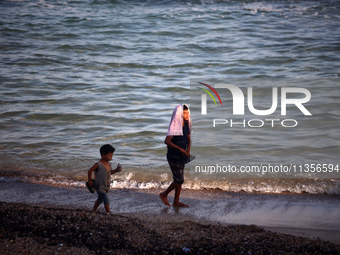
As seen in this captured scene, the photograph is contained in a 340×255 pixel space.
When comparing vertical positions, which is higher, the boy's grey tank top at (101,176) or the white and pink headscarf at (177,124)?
the white and pink headscarf at (177,124)

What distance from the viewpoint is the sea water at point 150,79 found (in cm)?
818

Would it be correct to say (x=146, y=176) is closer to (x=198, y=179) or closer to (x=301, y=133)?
(x=198, y=179)

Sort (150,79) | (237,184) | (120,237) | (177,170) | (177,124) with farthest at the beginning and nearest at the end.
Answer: (150,79) < (237,184) < (177,170) < (177,124) < (120,237)

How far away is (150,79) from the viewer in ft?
46.9

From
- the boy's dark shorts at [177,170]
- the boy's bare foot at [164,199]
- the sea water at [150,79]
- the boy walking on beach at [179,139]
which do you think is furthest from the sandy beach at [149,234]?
the sea water at [150,79]

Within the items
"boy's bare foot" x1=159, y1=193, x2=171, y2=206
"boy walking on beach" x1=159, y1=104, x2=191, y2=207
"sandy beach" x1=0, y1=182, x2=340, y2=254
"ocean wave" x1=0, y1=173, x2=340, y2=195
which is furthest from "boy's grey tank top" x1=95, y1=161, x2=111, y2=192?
"ocean wave" x1=0, y1=173, x2=340, y2=195

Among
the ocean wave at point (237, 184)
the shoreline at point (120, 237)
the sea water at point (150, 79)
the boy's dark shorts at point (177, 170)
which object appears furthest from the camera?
the sea water at point (150, 79)

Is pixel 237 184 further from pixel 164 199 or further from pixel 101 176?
pixel 101 176

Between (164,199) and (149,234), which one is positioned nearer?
(149,234)

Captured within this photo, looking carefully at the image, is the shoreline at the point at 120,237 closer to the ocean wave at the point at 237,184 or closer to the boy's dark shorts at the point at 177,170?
the boy's dark shorts at the point at 177,170

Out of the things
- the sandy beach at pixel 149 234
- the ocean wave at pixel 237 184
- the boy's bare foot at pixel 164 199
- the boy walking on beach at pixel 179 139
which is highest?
the boy walking on beach at pixel 179 139

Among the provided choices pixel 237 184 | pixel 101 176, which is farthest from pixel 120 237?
pixel 237 184

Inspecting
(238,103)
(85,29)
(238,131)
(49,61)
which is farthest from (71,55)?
(238,131)

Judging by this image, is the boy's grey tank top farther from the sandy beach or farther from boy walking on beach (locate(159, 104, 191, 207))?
boy walking on beach (locate(159, 104, 191, 207))
